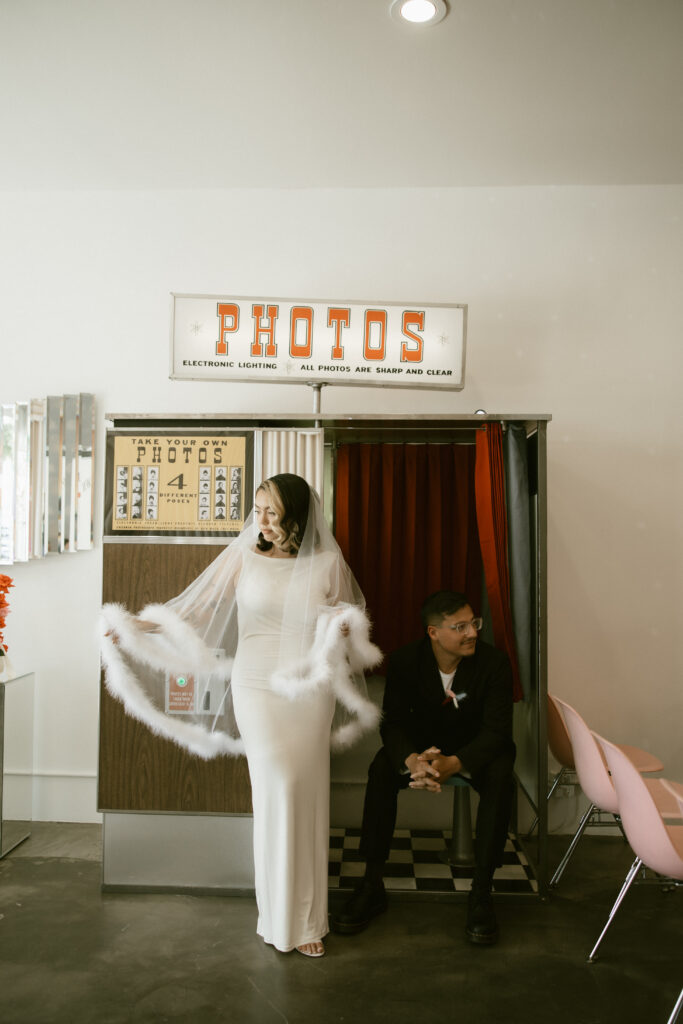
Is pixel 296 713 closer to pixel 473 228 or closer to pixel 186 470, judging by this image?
pixel 186 470

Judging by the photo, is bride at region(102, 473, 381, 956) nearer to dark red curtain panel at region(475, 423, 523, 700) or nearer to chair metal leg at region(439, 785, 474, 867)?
dark red curtain panel at region(475, 423, 523, 700)

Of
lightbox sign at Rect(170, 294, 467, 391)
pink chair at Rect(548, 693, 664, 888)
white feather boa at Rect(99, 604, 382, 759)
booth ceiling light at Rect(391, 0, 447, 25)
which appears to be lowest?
pink chair at Rect(548, 693, 664, 888)

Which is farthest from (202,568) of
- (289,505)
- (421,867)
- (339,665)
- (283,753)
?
(421,867)

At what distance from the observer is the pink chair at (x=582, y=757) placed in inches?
119

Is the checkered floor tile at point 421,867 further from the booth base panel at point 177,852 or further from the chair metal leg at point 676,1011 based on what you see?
the chair metal leg at point 676,1011

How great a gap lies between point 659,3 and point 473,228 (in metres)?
1.54

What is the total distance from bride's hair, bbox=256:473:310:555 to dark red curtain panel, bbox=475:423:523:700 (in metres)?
0.88

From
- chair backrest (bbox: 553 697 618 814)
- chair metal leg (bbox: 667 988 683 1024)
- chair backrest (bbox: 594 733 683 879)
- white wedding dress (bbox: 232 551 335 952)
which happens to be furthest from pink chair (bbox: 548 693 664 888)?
white wedding dress (bbox: 232 551 335 952)

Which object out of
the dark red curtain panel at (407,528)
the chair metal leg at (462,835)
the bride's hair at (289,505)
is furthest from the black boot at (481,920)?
the bride's hair at (289,505)

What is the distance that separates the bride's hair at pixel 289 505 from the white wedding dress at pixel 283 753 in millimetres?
94

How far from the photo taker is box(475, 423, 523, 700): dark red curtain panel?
136 inches

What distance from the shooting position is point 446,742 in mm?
3369

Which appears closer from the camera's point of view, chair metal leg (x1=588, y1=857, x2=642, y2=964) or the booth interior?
chair metal leg (x1=588, y1=857, x2=642, y2=964)

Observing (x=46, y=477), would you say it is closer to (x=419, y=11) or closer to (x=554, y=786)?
(x=419, y=11)
